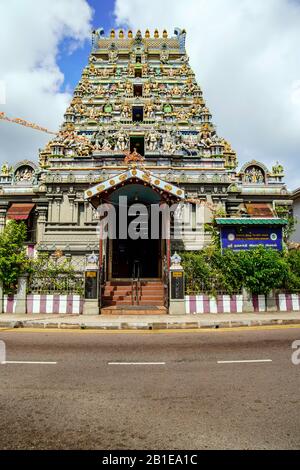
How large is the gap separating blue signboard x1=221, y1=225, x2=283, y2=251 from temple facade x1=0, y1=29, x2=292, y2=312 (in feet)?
9.82

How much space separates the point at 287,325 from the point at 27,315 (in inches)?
415

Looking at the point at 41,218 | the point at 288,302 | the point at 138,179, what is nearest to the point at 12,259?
the point at 138,179

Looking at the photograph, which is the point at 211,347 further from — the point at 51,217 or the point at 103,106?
the point at 103,106

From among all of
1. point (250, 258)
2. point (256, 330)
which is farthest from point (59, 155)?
point (256, 330)

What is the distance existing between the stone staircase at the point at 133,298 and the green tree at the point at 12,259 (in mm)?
4097

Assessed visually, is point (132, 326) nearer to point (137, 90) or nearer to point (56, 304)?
point (56, 304)

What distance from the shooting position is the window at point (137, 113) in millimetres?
29931

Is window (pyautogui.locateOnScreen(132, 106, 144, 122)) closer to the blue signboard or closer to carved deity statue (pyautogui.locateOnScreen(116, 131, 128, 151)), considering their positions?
carved deity statue (pyautogui.locateOnScreen(116, 131, 128, 151))

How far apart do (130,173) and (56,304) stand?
7.25 meters

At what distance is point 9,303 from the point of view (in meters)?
13.6

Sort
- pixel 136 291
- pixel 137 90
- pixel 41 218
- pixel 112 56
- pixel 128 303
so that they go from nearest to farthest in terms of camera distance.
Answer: pixel 128 303, pixel 136 291, pixel 41 218, pixel 137 90, pixel 112 56

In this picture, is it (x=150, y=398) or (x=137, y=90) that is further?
(x=137, y=90)

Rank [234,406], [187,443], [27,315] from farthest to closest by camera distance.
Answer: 1. [27,315]
2. [234,406]
3. [187,443]

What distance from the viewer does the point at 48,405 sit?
4383 mm
